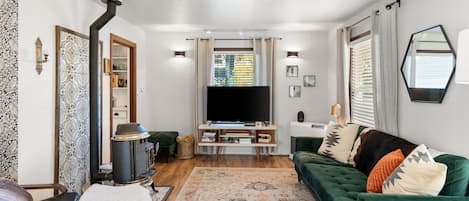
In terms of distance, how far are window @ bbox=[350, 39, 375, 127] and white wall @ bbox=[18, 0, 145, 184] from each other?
12.9ft

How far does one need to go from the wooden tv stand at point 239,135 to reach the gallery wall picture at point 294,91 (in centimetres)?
79

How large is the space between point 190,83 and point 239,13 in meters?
2.10

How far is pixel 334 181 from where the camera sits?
126 inches

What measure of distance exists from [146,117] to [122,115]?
1.65ft

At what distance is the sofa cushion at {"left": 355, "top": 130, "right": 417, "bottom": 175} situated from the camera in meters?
3.24

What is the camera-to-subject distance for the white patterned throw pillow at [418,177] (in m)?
2.24

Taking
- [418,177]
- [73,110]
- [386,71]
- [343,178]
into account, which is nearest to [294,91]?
[386,71]

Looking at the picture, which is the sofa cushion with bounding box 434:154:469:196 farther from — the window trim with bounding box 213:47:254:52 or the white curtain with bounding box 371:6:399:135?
the window trim with bounding box 213:47:254:52

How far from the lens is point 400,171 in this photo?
2.47 m

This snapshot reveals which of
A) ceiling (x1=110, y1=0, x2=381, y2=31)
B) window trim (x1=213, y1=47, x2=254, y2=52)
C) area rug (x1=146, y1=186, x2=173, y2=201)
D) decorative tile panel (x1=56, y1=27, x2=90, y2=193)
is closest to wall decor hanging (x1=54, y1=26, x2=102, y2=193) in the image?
decorative tile panel (x1=56, y1=27, x2=90, y2=193)

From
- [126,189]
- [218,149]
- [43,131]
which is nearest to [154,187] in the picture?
[126,189]

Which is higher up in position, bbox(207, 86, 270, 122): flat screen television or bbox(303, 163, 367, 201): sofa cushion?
bbox(207, 86, 270, 122): flat screen television

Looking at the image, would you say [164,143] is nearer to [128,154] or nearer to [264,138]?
[264,138]

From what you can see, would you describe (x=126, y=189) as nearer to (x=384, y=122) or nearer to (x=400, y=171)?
(x=400, y=171)
